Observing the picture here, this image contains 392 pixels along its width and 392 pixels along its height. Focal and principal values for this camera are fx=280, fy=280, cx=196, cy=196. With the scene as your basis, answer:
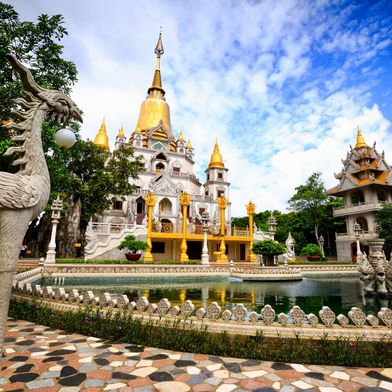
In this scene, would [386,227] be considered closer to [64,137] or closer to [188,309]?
[188,309]

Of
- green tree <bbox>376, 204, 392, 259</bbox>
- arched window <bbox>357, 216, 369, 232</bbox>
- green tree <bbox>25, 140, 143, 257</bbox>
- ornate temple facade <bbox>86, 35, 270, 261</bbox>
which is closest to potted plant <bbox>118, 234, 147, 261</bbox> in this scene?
ornate temple facade <bbox>86, 35, 270, 261</bbox>

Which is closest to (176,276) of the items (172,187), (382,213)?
(172,187)

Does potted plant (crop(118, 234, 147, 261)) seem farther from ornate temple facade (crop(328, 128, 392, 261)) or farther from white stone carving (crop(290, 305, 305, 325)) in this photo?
ornate temple facade (crop(328, 128, 392, 261))

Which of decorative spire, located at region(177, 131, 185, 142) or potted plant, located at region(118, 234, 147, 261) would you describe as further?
decorative spire, located at region(177, 131, 185, 142)

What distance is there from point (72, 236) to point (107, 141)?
71.7 ft

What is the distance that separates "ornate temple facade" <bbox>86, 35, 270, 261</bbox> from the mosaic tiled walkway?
18561 millimetres

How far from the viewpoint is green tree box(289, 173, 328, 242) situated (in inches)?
1485

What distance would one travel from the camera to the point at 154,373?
11.7 feet

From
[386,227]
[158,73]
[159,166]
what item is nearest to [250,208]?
[386,227]

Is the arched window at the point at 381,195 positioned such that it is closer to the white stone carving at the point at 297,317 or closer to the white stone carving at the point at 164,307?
the white stone carving at the point at 297,317

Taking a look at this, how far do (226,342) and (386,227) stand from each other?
1055 inches

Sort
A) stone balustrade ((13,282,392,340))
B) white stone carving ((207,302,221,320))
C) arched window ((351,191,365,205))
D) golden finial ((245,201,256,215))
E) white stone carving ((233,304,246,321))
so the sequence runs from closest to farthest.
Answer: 1. stone balustrade ((13,282,392,340))
2. white stone carving ((233,304,246,321))
3. white stone carving ((207,302,221,320))
4. golden finial ((245,201,256,215))
5. arched window ((351,191,365,205))

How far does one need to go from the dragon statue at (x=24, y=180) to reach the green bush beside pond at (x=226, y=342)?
5.59ft

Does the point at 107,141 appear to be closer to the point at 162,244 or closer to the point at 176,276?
the point at 162,244
